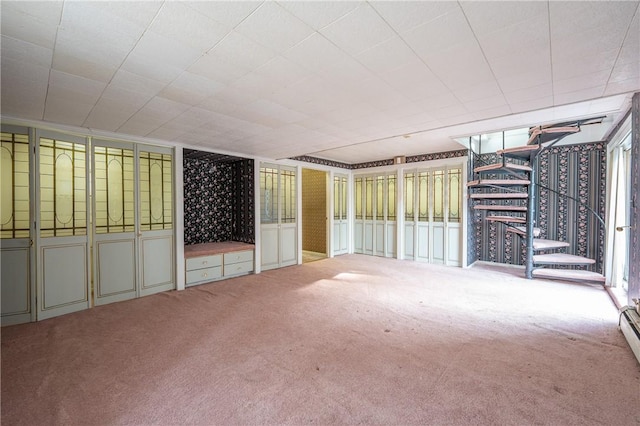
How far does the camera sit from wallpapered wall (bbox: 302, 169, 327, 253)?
7.85m

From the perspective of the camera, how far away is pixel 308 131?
3871 mm

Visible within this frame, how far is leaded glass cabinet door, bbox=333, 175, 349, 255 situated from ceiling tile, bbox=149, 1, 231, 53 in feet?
19.4

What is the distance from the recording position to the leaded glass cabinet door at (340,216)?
7648mm

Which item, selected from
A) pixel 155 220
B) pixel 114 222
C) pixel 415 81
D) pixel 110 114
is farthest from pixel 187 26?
pixel 155 220

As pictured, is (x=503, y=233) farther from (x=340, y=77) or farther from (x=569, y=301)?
(x=340, y=77)

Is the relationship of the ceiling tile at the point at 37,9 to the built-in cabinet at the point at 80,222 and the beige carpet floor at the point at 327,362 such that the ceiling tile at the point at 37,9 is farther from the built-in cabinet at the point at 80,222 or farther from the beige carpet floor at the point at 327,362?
the built-in cabinet at the point at 80,222

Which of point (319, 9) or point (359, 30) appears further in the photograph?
point (359, 30)

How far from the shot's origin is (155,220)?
14.5 feet

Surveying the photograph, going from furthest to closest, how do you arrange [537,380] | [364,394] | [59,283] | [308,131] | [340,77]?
[308,131] < [59,283] < [340,77] < [537,380] < [364,394]

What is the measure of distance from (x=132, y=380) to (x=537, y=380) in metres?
3.02

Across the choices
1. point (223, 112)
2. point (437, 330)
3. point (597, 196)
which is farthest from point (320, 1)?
point (597, 196)

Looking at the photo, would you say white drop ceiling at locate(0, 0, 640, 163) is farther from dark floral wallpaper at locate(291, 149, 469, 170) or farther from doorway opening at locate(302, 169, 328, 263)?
doorway opening at locate(302, 169, 328, 263)

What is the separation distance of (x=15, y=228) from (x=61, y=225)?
392mm

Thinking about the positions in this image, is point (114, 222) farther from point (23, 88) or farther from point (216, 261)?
point (23, 88)
